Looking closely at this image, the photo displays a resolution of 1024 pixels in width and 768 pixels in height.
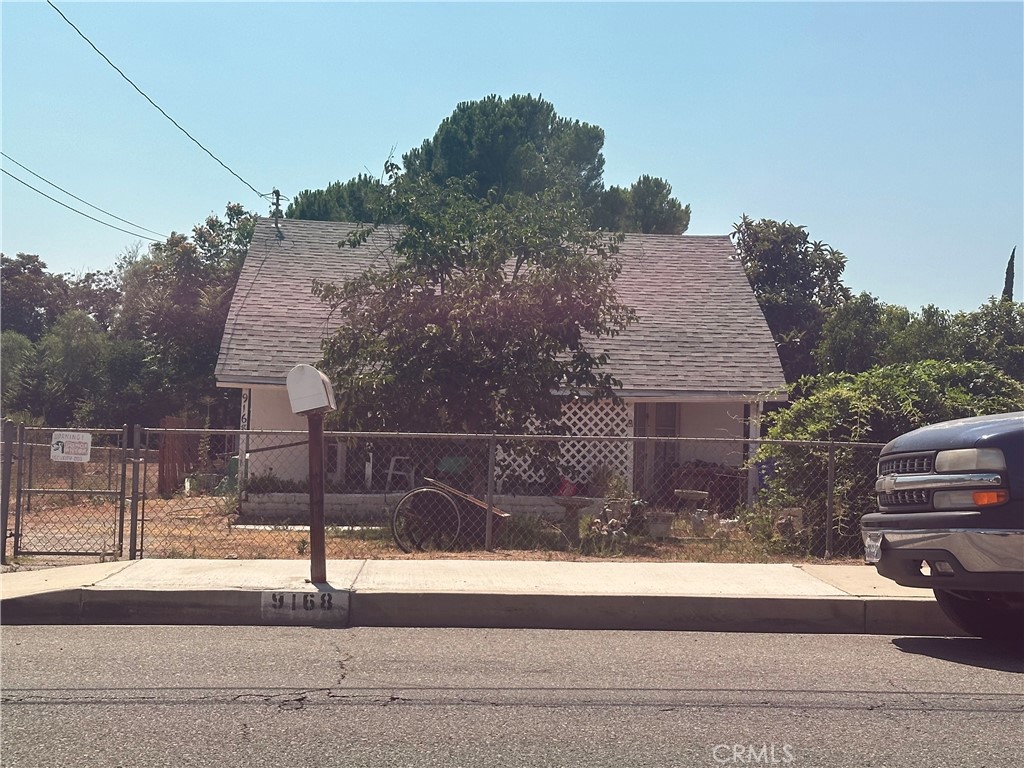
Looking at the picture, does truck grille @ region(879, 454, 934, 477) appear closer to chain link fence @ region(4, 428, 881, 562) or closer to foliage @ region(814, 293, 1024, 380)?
chain link fence @ region(4, 428, 881, 562)

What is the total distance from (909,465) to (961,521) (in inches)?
22.8

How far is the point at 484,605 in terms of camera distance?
7426mm

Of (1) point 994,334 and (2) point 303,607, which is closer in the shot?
(2) point 303,607

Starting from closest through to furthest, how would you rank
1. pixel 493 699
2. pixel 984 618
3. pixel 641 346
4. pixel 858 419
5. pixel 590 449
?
pixel 493 699
pixel 984 618
pixel 858 419
pixel 590 449
pixel 641 346

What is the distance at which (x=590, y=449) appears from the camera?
1464 cm

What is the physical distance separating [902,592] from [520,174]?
28574mm

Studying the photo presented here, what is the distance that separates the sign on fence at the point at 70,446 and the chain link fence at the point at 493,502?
284mm

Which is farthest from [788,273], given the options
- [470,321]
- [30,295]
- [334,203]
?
[30,295]

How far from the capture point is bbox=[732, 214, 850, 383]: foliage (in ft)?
112

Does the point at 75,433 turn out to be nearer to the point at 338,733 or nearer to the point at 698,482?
the point at 338,733

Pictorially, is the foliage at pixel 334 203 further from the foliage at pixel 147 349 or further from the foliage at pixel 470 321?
the foliage at pixel 470 321

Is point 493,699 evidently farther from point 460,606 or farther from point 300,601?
point 300,601

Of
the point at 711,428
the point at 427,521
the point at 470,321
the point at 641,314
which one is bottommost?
the point at 427,521

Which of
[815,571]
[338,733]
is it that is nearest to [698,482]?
[815,571]
